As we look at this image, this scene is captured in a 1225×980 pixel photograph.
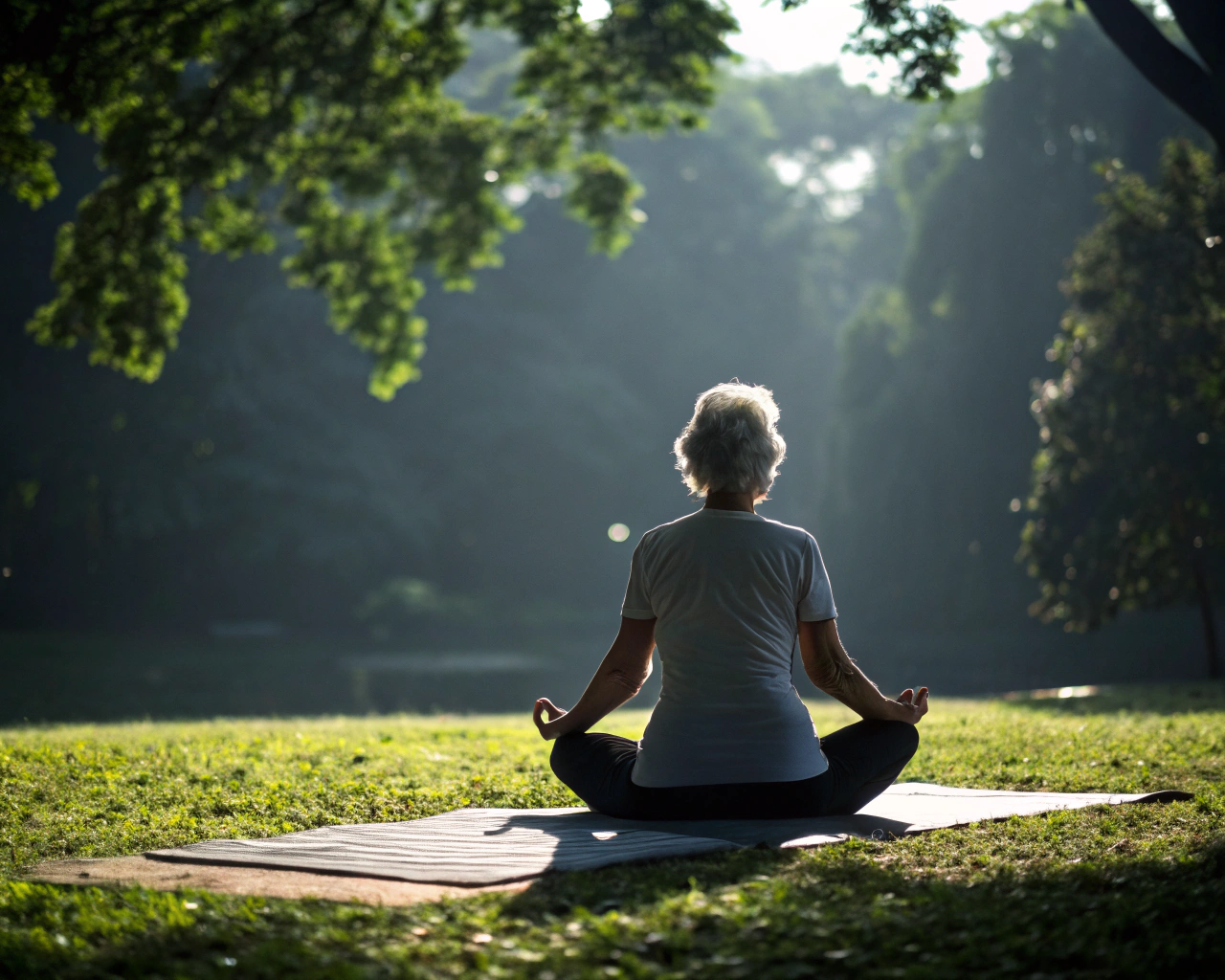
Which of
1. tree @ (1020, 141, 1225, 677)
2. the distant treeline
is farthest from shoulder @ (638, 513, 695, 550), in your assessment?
the distant treeline

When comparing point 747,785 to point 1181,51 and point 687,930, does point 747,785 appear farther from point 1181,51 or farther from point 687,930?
point 1181,51

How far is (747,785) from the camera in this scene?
4.50 m

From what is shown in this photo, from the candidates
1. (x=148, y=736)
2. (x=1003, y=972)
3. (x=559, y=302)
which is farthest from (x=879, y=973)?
(x=559, y=302)

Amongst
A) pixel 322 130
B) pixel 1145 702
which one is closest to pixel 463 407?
pixel 322 130

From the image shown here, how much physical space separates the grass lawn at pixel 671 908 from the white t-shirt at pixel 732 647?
46 cm

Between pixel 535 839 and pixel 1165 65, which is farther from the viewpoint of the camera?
pixel 1165 65

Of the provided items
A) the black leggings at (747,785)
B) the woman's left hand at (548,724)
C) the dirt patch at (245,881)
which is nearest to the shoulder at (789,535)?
the black leggings at (747,785)

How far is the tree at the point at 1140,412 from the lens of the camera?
16266 mm

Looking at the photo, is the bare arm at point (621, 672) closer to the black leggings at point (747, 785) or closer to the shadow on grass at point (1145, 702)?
the black leggings at point (747, 785)

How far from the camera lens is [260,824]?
17.1 feet

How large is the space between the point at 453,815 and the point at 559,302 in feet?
149

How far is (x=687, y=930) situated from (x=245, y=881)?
1.55m

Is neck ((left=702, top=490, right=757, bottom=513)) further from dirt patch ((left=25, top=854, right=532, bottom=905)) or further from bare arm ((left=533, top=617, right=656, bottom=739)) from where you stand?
dirt patch ((left=25, top=854, right=532, bottom=905))

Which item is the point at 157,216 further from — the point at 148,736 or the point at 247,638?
the point at 247,638
